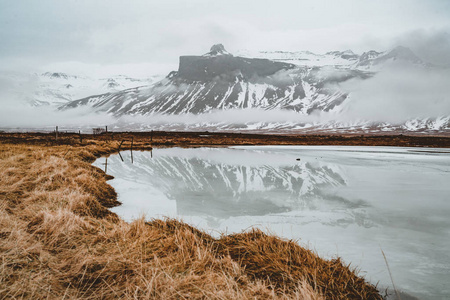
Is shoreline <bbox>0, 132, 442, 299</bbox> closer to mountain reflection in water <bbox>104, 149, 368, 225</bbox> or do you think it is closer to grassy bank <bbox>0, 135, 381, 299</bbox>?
grassy bank <bbox>0, 135, 381, 299</bbox>

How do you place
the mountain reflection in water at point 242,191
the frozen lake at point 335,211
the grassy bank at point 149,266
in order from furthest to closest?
the mountain reflection in water at point 242,191 < the frozen lake at point 335,211 < the grassy bank at point 149,266

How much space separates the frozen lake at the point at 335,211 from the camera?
4.43 meters

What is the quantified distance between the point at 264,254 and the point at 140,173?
11.5 metres

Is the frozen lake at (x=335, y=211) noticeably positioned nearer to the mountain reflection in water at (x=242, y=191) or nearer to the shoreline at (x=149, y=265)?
the mountain reflection in water at (x=242, y=191)

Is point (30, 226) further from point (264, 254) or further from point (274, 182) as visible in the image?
point (274, 182)

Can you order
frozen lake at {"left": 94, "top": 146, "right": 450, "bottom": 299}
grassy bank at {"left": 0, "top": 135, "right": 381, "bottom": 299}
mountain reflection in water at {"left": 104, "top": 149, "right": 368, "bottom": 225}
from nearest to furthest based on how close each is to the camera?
1. grassy bank at {"left": 0, "top": 135, "right": 381, "bottom": 299}
2. frozen lake at {"left": 94, "top": 146, "right": 450, "bottom": 299}
3. mountain reflection in water at {"left": 104, "top": 149, "right": 368, "bottom": 225}

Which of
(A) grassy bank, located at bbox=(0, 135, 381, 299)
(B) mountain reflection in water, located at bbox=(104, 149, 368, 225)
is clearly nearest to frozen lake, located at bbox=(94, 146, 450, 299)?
(B) mountain reflection in water, located at bbox=(104, 149, 368, 225)

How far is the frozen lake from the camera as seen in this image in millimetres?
4430

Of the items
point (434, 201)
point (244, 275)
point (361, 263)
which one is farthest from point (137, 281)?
point (434, 201)

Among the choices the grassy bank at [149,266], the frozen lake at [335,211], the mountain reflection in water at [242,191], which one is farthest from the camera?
the mountain reflection in water at [242,191]

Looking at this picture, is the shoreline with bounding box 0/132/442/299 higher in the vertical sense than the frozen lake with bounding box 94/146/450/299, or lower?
higher

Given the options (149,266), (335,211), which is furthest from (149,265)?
(335,211)

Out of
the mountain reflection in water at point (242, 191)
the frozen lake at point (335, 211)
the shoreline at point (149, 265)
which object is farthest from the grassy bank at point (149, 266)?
the mountain reflection in water at point (242, 191)

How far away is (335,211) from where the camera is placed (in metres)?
7.51
